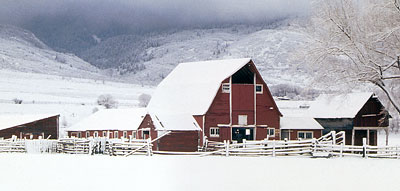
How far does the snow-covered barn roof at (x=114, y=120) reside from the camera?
5688cm

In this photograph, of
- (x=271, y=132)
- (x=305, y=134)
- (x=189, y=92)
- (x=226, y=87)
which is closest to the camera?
(x=226, y=87)

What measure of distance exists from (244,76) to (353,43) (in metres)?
15.7

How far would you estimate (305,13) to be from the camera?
37.8m

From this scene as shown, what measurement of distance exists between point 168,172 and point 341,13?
1443 cm

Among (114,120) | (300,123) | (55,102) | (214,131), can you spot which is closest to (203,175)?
(214,131)

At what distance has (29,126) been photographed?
57.0m

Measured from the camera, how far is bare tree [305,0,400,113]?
33.6m

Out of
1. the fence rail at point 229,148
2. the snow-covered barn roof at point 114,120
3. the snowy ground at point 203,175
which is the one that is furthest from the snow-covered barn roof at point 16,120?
the snowy ground at point 203,175

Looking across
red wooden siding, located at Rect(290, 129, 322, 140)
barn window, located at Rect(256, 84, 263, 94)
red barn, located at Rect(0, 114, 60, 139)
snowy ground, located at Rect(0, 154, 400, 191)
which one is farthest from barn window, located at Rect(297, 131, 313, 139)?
red barn, located at Rect(0, 114, 60, 139)

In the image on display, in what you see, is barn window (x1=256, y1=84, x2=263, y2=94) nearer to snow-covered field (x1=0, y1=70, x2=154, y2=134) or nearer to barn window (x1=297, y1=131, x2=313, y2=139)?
barn window (x1=297, y1=131, x2=313, y2=139)

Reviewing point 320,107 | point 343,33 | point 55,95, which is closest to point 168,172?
point 343,33

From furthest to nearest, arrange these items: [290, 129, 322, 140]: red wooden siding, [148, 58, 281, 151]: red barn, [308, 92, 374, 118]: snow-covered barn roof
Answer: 1. [308, 92, 374, 118]: snow-covered barn roof
2. [290, 129, 322, 140]: red wooden siding
3. [148, 58, 281, 151]: red barn

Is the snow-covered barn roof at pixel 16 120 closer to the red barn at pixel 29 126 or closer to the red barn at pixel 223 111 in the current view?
the red barn at pixel 29 126

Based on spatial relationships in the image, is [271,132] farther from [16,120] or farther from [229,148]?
[16,120]
